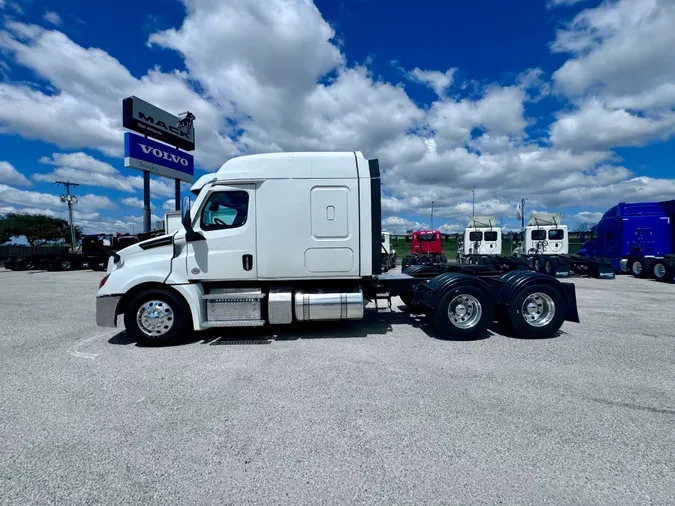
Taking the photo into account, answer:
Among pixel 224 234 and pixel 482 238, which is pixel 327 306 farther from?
pixel 482 238

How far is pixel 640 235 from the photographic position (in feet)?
→ 50.8

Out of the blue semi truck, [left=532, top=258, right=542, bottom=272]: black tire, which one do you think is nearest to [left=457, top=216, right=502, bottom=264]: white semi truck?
[left=532, top=258, right=542, bottom=272]: black tire

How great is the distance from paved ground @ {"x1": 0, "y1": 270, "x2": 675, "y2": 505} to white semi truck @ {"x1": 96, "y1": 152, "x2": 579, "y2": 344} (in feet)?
1.51

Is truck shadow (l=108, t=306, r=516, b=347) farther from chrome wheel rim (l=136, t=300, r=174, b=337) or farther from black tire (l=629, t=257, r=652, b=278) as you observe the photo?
black tire (l=629, t=257, r=652, b=278)

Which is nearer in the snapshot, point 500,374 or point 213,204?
point 500,374

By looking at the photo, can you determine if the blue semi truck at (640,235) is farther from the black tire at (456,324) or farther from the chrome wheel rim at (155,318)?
the chrome wheel rim at (155,318)

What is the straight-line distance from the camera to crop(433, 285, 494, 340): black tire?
523 centimetres

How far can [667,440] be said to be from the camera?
8.39ft

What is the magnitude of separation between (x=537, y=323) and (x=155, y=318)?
20.9 ft

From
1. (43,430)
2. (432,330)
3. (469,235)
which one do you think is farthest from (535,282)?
(469,235)

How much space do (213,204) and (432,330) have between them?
4457 millimetres

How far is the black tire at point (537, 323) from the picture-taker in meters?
5.30

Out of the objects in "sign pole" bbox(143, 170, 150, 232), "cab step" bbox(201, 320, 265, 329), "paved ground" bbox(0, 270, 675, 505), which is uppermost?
"sign pole" bbox(143, 170, 150, 232)

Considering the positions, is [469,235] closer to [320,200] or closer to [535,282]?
[535,282]
